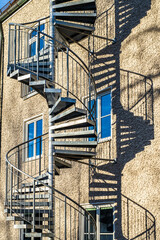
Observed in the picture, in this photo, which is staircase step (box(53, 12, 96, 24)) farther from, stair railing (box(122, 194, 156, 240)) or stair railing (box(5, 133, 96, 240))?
stair railing (box(122, 194, 156, 240))

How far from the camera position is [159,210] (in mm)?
6246

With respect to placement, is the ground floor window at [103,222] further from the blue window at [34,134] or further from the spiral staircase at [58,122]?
the blue window at [34,134]

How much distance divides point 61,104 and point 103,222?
2.21 m

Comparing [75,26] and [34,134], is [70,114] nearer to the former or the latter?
[75,26]

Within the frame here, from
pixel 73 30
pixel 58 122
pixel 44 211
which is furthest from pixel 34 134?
pixel 44 211

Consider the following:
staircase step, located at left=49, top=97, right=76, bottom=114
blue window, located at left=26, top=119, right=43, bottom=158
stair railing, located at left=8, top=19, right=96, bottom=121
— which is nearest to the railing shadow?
stair railing, located at left=8, top=19, right=96, bottom=121

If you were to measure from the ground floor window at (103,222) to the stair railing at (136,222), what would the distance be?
0.41 meters

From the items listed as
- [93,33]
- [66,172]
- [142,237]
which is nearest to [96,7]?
[93,33]

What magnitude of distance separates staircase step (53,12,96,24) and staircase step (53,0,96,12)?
7.0 inches

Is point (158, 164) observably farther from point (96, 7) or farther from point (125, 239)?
point (96, 7)

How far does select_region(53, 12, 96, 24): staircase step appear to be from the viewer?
801 cm

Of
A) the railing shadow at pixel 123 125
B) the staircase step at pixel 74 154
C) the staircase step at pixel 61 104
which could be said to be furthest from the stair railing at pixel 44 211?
the staircase step at pixel 61 104

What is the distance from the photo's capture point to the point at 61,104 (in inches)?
286

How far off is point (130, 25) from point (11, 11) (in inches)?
216
